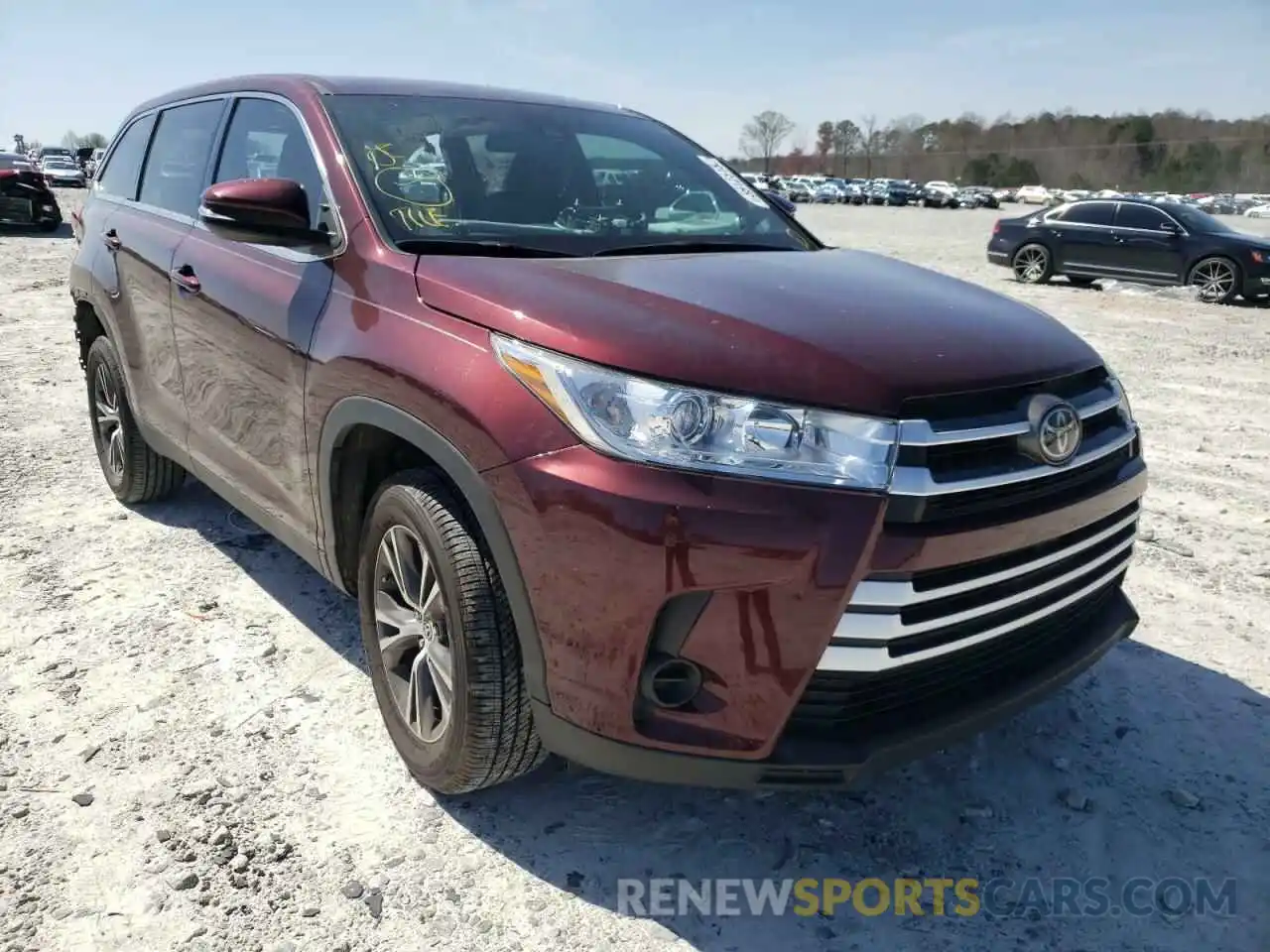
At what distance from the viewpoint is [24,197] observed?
17641mm

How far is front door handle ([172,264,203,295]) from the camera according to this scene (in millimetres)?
3342

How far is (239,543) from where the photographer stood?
13.9 ft

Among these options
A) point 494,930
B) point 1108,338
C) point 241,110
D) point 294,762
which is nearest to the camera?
point 494,930

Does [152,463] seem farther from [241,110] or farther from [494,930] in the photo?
[494,930]

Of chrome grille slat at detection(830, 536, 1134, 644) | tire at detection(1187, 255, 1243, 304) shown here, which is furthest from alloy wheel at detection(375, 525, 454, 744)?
tire at detection(1187, 255, 1243, 304)

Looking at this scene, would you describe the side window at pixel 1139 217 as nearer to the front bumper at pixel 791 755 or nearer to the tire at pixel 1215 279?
the tire at pixel 1215 279

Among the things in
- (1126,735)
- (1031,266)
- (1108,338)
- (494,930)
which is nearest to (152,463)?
(494,930)

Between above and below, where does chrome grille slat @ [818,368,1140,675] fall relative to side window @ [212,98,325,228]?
below

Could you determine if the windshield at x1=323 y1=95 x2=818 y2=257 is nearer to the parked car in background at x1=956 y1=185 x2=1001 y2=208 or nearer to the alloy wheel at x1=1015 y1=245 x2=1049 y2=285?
the alloy wheel at x1=1015 y1=245 x2=1049 y2=285

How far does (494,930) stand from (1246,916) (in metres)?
1.71

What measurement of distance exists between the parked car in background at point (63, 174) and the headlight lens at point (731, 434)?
114 feet

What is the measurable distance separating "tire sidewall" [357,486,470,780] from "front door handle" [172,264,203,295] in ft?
4.37

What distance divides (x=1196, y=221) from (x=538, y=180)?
46.4ft

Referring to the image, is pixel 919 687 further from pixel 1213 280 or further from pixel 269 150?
pixel 1213 280
